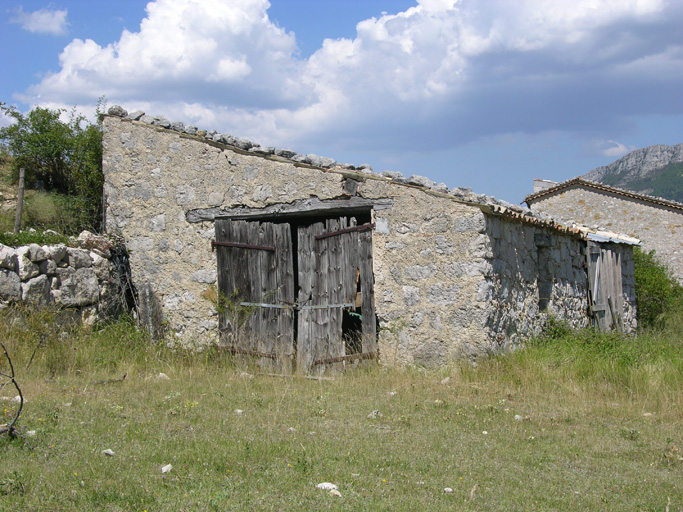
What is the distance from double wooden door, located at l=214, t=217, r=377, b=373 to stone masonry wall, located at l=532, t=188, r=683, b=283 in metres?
12.0

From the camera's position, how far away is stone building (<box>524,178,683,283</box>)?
18641 millimetres

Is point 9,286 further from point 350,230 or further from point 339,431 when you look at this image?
point 339,431

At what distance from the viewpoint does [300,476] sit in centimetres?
397

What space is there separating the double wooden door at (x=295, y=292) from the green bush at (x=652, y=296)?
27.0 ft

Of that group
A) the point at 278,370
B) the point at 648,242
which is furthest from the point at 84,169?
the point at 648,242

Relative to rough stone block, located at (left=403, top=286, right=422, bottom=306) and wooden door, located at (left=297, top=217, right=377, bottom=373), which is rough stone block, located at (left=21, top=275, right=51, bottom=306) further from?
rough stone block, located at (left=403, top=286, right=422, bottom=306)

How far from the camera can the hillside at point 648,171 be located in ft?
222

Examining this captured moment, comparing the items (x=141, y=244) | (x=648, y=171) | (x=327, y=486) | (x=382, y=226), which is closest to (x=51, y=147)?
(x=141, y=244)

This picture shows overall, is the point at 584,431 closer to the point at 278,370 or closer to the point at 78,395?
the point at 278,370

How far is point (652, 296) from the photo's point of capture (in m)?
14.4

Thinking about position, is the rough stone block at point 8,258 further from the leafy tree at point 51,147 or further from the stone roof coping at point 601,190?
the stone roof coping at point 601,190

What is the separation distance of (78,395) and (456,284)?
4426 millimetres

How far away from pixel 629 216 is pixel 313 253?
46.6 ft

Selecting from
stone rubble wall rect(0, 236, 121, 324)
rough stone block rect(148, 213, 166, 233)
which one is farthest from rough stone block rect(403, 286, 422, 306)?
stone rubble wall rect(0, 236, 121, 324)
